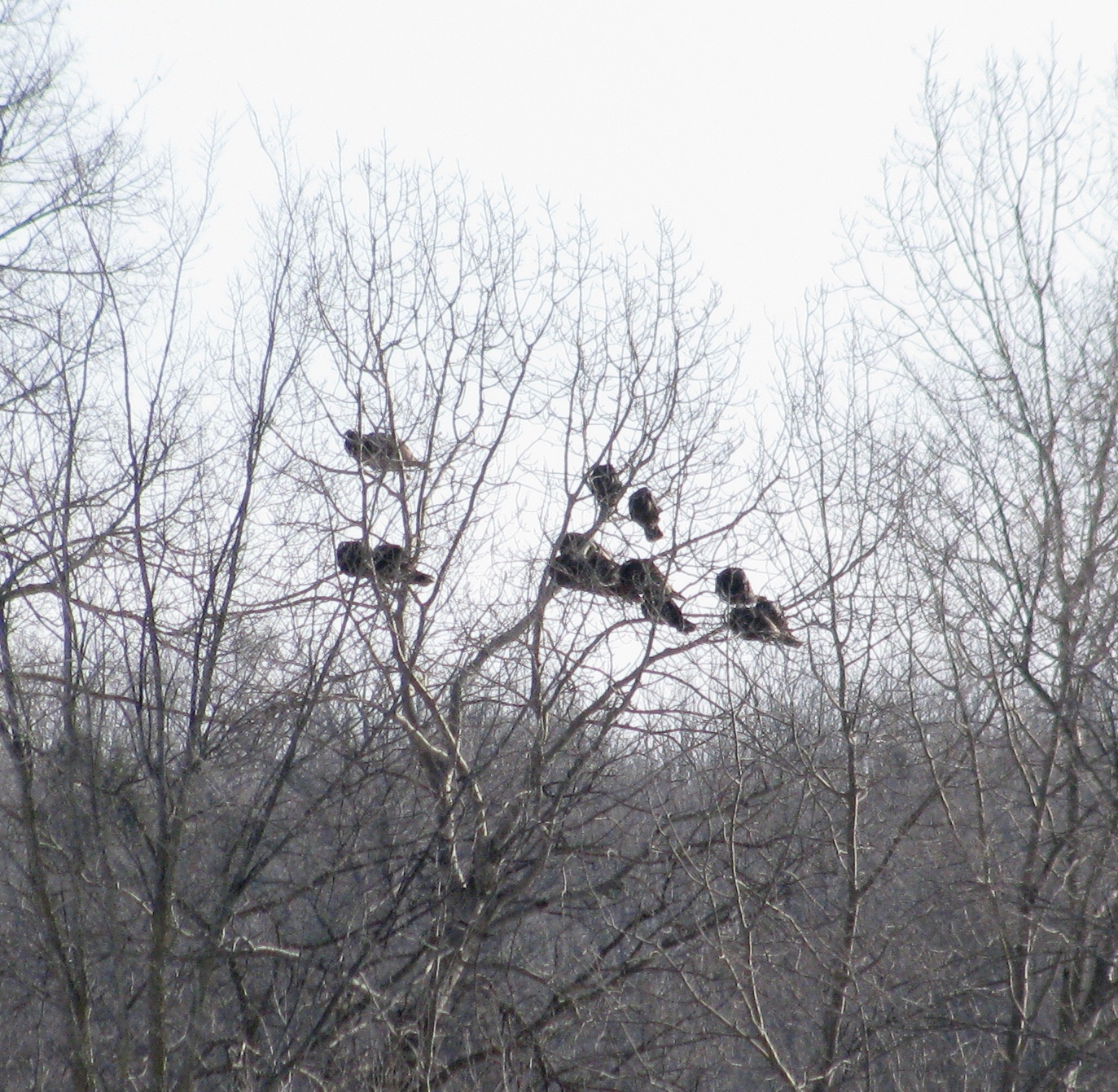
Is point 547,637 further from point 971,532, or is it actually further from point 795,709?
point 971,532

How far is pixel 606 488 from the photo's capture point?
22.5 ft

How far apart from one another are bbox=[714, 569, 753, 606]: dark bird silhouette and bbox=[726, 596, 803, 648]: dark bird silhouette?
0.23 ft

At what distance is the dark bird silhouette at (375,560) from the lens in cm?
636

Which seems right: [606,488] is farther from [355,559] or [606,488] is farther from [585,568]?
[355,559]

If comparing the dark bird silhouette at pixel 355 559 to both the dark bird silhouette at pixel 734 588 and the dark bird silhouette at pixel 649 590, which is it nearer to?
the dark bird silhouette at pixel 649 590

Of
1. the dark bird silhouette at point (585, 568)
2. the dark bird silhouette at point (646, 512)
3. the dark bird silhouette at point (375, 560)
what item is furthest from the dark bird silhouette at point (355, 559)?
the dark bird silhouette at point (646, 512)

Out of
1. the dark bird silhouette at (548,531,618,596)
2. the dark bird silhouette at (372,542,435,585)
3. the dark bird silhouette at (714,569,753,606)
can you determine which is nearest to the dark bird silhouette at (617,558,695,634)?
the dark bird silhouette at (548,531,618,596)

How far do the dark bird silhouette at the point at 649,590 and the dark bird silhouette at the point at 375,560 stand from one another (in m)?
1.21

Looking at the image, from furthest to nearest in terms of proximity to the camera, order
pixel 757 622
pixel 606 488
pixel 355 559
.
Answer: pixel 606 488
pixel 757 622
pixel 355 559

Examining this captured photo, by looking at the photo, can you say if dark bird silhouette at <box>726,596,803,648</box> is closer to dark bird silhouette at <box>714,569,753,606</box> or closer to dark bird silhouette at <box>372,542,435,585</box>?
dark bird silhouette at <box>714,569,753,606</box>

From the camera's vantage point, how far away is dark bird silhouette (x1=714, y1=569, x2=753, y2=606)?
668 cm

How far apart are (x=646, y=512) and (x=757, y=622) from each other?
91 centimetres

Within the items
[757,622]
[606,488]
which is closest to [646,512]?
[606,488]

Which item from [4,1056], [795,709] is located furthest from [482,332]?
[4,1056]
